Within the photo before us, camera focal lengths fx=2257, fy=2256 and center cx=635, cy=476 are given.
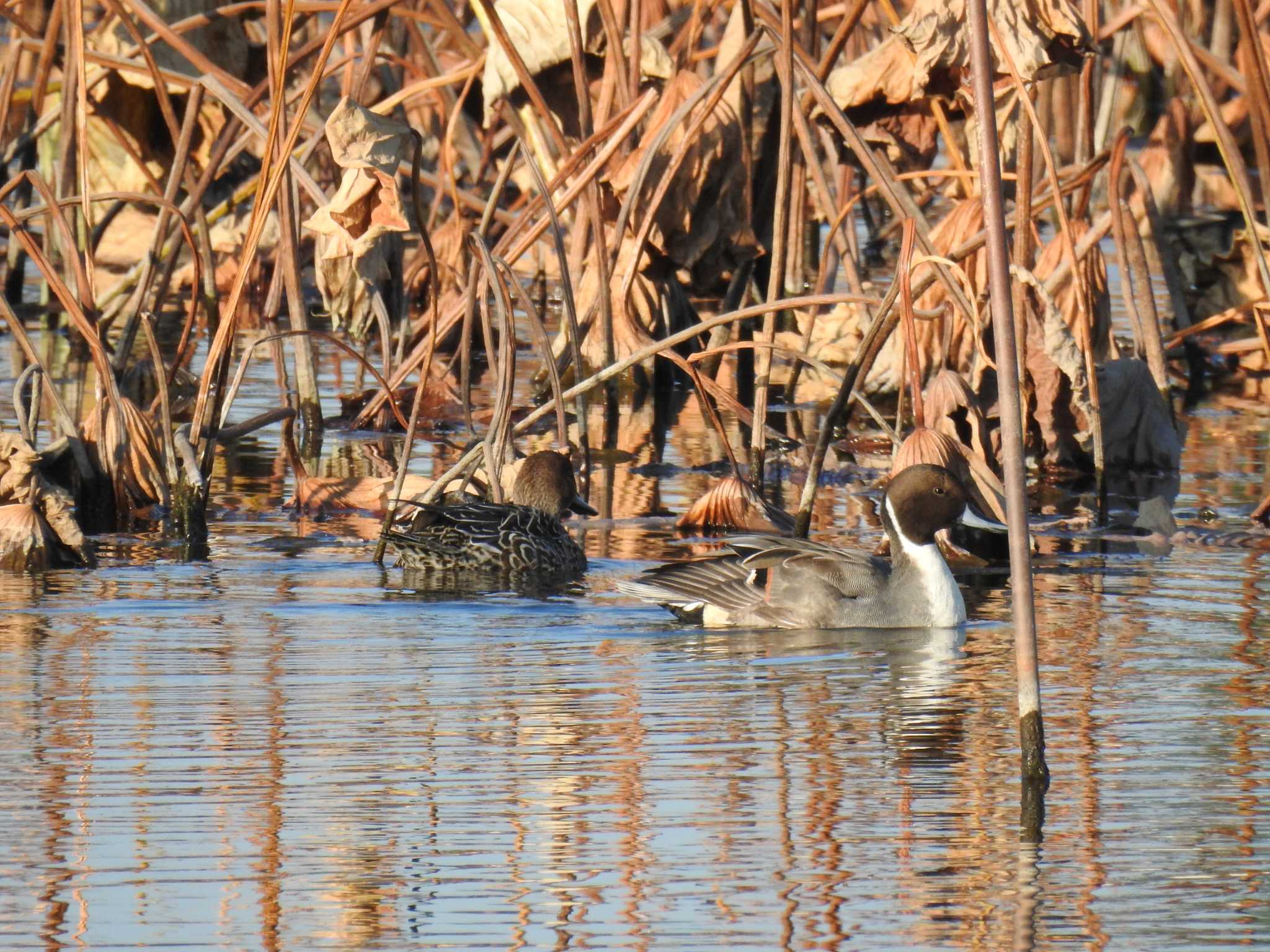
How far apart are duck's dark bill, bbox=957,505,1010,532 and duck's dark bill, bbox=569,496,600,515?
160 centimetres

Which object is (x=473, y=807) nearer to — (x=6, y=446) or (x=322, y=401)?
(x=6, y=446)

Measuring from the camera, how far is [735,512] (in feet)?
26.5

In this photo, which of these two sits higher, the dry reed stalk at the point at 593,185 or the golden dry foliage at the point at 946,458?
the dry reed stalk at the point at 593,185

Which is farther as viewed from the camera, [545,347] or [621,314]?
[621,314]

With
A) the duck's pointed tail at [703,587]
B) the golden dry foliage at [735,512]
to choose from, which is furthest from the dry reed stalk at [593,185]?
the duck's pointed tail at [703,587]

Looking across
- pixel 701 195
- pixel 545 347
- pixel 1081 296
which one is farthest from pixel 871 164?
pixel 701 195

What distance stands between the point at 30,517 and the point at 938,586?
9.37ft

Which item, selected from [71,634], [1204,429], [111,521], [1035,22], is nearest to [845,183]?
[1204,429]

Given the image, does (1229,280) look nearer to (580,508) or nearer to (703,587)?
(580,508)

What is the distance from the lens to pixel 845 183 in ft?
34.9

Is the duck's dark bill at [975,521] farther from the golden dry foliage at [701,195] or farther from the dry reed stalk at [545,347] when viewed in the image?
the golden dry foliage at [701,195]

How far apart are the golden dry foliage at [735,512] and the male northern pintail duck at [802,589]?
3.30 ft

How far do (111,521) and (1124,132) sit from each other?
13.1ft

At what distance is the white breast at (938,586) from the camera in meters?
6.88
